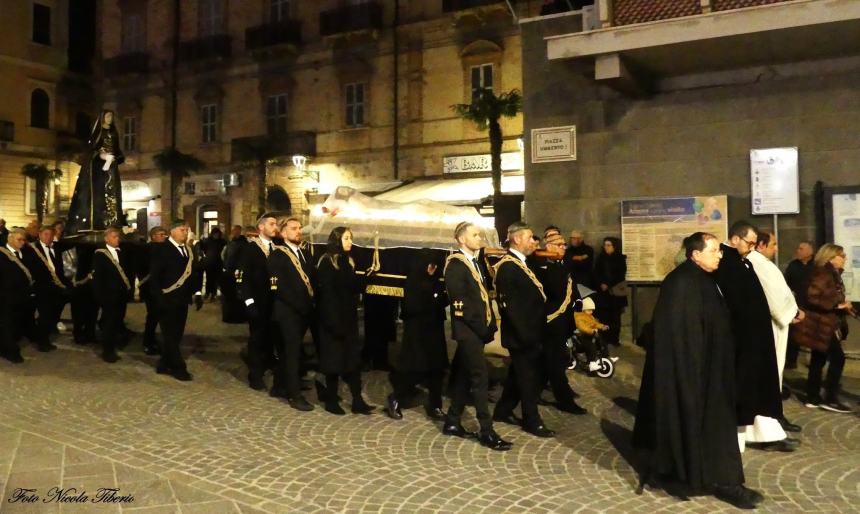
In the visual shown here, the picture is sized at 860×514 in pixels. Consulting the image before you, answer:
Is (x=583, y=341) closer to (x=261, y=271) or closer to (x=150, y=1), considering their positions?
(x=261, y=271)

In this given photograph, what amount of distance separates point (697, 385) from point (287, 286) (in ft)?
13.0

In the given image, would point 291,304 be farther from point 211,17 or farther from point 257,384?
point 211,17

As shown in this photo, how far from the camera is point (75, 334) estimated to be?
1074 centimetres

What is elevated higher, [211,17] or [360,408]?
[211,17]

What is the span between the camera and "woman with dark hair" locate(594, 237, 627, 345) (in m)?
10.9

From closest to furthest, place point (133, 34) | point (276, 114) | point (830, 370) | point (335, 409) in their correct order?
point (335, 409) → point (830, 370) → point (276, 114) → point (133, 34)

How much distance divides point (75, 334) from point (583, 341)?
752cm

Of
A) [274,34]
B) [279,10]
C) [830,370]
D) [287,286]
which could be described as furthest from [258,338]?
[279,10]

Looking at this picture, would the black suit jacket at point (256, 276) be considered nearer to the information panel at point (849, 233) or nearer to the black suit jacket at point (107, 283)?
the black suit jacket at point (107, 283)

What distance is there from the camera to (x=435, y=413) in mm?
6750

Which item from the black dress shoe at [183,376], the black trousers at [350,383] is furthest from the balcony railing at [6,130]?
the black trousers at [350,383]

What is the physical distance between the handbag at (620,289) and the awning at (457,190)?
30.3 ft

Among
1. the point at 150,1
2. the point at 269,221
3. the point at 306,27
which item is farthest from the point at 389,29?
the point at 269,221

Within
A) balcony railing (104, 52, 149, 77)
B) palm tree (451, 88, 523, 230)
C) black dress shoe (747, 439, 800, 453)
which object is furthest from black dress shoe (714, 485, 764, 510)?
balcony railing (104, 52, 149, 77)
